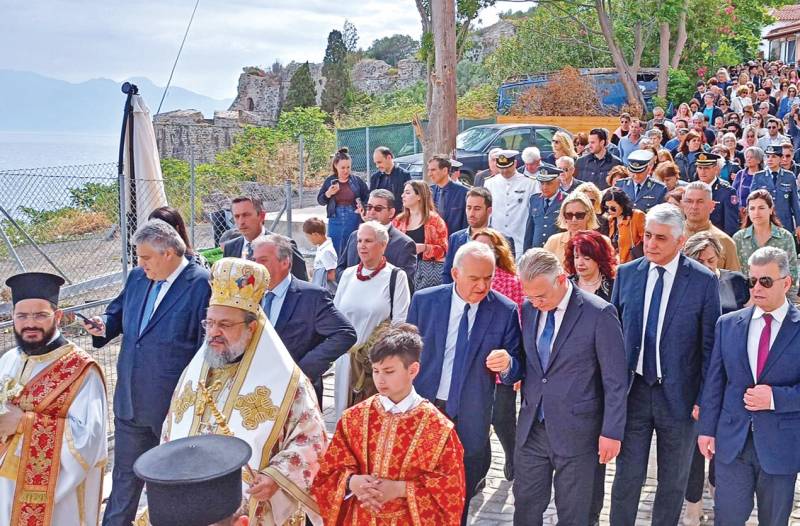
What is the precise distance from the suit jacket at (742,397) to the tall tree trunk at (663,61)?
23.5 meters

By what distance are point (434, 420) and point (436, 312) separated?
1.02 meters


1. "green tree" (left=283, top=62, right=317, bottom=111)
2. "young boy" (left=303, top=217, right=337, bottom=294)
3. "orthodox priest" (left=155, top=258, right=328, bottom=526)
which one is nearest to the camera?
"orthodox priest" (left=155, top=258, right=328, bottom=526)

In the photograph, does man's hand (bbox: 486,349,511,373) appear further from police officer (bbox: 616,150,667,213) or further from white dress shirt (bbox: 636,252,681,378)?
police officer (bbox: 616,150,667,213)

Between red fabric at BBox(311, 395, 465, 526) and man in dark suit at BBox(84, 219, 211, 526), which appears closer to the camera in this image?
red fabric at BBox(311, 395, 465, 526)

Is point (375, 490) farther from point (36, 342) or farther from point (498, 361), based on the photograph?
point (36, 342)

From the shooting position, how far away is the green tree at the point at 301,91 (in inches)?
1941

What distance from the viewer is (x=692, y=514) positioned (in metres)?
5.45

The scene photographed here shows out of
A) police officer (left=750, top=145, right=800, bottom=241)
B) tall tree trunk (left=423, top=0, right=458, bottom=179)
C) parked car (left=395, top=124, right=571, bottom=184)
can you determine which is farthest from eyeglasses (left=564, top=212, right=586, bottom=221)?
→ parked car (left=395, top=124, right=571, bottom=184)

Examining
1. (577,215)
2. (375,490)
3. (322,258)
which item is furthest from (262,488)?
(322,258)

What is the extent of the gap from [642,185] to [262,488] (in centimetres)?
610

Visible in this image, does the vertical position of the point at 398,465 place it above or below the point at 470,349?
below

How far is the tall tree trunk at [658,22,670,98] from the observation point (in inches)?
1029

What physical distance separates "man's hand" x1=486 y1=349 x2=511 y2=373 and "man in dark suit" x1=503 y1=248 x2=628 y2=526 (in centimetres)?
21

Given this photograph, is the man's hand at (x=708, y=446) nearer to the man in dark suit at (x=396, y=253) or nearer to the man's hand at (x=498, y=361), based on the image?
the man's hand at (x=498, y=361)
